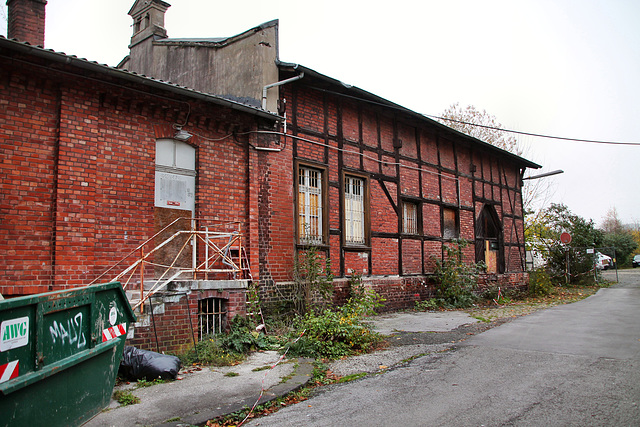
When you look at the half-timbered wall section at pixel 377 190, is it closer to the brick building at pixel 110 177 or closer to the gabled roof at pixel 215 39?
the gabled roof at pixel 215 39

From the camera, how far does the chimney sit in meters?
9.48

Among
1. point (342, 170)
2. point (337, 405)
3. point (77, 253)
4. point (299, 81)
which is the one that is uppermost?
point (299, 81)

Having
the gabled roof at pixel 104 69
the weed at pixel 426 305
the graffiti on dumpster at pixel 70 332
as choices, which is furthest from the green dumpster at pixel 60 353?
the weed at pixel 426 305

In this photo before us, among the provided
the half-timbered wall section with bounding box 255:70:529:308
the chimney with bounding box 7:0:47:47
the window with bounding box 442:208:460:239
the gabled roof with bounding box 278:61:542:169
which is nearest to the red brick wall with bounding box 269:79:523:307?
the half-timbered wall section with bounding box 255:70:529:308

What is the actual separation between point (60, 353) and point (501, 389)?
4.60 meters

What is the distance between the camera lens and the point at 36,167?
721 cm

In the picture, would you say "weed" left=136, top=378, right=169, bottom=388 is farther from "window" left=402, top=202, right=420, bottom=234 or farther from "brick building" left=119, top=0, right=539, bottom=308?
"window" left=402, top=202, right=420, bottom=234

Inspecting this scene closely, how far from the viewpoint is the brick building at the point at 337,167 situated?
10.5 m

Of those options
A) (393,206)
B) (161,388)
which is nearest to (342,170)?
(393,206)

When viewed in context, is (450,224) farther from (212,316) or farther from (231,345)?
(231,345)

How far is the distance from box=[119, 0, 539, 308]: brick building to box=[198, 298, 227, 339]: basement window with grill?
4.22 ft

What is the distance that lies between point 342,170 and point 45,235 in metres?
7.01

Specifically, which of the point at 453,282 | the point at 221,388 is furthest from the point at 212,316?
the point at 453,282

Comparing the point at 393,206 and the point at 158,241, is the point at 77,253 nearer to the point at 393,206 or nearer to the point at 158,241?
the point at 158,241
